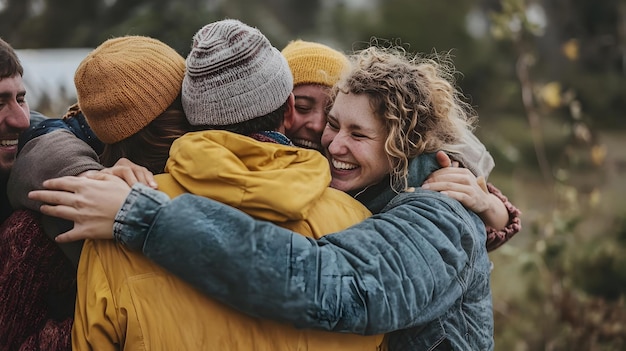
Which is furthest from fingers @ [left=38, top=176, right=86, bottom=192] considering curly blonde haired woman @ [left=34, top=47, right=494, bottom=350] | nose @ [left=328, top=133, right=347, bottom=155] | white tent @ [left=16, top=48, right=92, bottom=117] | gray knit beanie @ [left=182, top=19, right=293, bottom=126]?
white tent @ [left=16, top=48, right=92, bottom=117]

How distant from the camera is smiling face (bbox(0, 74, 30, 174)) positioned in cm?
243

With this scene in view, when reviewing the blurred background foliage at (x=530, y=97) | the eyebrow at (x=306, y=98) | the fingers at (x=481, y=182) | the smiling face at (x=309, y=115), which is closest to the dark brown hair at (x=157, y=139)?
the smiling face at (x=309, y=115)

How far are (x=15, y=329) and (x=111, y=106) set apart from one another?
70 cm

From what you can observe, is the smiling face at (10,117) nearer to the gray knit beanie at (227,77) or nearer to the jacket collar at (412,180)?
the gray knit beanie at (227,77)

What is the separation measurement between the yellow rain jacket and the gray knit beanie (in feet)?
0.38

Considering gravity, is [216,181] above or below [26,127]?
above

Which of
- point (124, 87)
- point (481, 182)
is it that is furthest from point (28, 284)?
point (481, 182)

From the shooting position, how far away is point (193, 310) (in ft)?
6.55

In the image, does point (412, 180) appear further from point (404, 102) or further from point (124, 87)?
point (124, 87)

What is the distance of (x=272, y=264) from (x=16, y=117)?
1.08 m

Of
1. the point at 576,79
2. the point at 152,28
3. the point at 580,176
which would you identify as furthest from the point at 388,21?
the point at 152,28

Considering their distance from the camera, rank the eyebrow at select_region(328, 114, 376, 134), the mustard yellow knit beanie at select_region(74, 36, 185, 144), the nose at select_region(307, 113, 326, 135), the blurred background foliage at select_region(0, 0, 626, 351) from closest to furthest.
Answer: the mustard yellow knit beanie at select_region(74, 36, 185, 144) < the eyebrow at select_region(328, 114, 376, 134) < the nose at select_region(307, 113, 326, 135) < the blurred background foliage at select_region(0, 0, 626, 351)

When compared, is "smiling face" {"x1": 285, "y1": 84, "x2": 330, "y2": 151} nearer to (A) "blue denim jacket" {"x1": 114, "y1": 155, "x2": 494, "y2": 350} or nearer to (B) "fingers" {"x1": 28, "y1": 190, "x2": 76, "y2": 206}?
(A) "blue denim jacket" {"x1": 114, "y1": 155, "x2": 494, "y2": 350}

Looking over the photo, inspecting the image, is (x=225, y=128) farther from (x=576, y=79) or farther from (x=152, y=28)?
(x=576, y=79)
